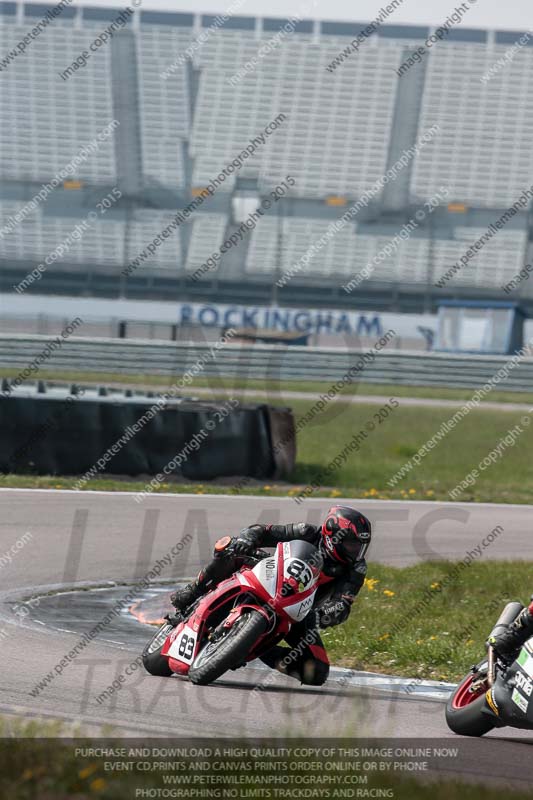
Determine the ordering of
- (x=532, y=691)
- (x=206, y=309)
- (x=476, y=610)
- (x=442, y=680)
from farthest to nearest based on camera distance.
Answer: (x=206, y=309) < (x=476, y=610) < (x=442, y=680) < (x=532, y=691)

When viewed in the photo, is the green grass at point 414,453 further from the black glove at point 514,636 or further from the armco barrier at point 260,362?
the black glove at point 514,636

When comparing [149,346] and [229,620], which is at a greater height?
[229,620]

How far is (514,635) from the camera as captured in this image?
19.1 ft

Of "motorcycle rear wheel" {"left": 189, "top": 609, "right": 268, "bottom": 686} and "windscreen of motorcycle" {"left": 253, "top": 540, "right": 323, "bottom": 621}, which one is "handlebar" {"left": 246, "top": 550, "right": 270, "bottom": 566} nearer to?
"windscreen of motorcycle" {"left": 253, "top": 540, "right": 323, "bottom": 621}

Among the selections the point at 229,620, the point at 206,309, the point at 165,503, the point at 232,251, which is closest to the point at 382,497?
the point at 165,503

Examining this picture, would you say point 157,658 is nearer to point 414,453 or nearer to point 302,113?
point 414,453

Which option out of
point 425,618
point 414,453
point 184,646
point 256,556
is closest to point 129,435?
point 414,453

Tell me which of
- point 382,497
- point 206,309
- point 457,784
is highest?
point 457,784

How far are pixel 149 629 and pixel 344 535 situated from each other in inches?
97.2

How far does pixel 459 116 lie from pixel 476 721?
5678cm

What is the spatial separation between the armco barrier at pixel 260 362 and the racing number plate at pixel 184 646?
64.7ft

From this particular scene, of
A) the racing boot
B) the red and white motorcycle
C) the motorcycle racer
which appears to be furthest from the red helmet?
the racing boot

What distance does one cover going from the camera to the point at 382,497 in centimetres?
1670

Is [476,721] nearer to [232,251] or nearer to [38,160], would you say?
[232,251]
